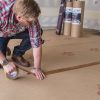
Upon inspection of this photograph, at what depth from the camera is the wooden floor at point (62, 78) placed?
1357mm

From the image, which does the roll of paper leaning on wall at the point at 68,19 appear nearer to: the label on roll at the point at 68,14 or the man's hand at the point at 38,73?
the label on roll at the point at 68,14

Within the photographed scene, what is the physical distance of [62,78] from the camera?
1604 millimetres

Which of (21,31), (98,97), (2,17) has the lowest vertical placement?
(98,97)

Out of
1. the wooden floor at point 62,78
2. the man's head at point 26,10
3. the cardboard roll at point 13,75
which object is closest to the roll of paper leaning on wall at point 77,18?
the wooden floor at point 62,78

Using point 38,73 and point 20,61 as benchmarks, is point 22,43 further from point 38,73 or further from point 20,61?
point 38,73

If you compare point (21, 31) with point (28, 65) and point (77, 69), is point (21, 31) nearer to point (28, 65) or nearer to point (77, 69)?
point (28, 65)

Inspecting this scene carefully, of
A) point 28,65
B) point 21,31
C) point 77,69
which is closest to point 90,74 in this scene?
point 77,69

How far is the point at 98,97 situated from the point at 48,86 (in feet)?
1.00

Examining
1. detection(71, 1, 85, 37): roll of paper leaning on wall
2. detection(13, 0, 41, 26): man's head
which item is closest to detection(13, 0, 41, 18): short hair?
detection(13, 0, 41, 26): man's head

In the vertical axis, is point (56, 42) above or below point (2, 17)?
below

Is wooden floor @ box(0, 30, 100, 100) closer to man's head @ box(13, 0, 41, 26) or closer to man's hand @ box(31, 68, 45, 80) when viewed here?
man's hand @ box(31, 68, 45, 80)

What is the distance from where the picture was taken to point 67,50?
89.7 inches

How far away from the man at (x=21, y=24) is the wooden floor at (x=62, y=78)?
96 mm

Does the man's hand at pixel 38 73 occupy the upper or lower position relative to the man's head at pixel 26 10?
lower
